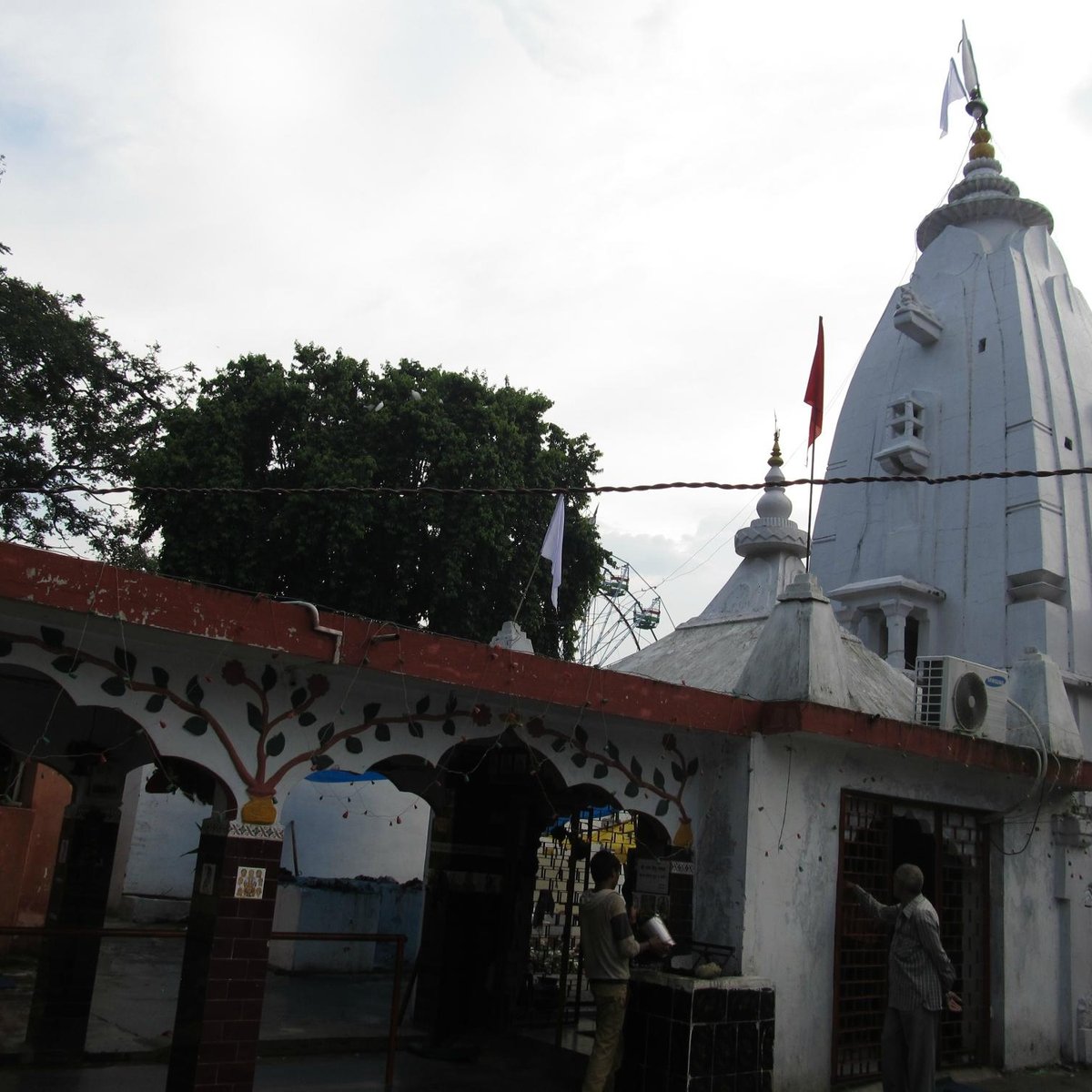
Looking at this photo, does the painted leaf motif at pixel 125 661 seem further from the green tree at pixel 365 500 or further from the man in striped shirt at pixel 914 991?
the green tree at pixel 365 500

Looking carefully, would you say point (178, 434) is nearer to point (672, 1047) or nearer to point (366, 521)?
point (366, 521)

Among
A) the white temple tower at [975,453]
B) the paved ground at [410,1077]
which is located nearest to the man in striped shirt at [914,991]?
the paved ground at [410,1077]

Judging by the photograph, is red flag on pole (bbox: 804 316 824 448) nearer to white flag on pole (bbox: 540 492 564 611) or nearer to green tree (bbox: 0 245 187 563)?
white flag on pole (bbox: 540 492 564 611)

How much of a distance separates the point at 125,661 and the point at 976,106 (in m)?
23.9

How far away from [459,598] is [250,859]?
48.6 feet

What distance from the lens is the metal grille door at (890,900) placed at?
8.48 metres

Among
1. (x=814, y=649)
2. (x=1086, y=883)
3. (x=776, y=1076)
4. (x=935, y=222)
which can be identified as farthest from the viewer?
(x=935, y=222)

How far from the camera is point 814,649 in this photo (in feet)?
27.4

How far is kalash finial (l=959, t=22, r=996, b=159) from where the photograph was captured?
77.3ft

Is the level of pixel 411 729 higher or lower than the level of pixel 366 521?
lower

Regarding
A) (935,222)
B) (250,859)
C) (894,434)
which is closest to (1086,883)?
(250,859)

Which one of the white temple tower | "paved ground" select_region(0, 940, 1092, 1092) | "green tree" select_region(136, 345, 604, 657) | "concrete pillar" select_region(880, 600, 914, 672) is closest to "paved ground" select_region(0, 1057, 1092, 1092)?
"paved ground" select_region(0, 940, 1092, 1092)

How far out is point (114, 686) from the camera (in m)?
6.07

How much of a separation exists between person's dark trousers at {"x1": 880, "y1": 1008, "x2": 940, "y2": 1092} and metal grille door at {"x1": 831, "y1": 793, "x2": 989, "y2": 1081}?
36.0 inches
